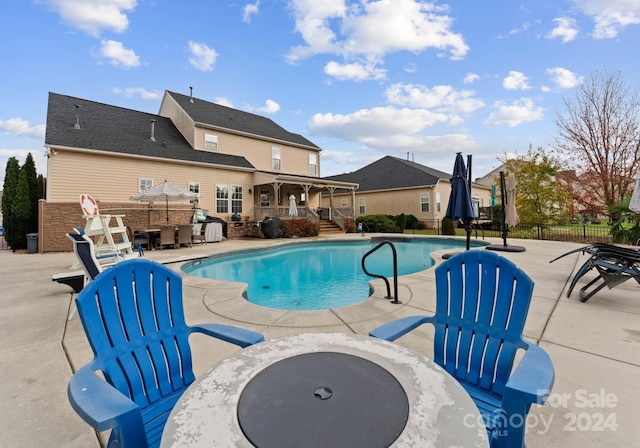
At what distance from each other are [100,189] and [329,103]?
13.9 meters

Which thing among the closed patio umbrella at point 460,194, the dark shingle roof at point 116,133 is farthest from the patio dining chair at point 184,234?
the closed patio umbrella at point 460,194

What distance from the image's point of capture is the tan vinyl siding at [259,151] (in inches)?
706

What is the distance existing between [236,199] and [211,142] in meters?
4.05

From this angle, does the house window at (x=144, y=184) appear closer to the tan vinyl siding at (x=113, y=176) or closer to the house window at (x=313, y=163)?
the tan vinyl siding at (x=113, y=176)

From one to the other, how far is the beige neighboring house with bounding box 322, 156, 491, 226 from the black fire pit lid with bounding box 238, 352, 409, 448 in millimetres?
19498

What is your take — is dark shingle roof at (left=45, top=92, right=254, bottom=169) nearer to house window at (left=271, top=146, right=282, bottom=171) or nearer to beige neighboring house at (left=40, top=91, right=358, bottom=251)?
beige neighboring house at (left=40, top=91, right=358, bottom=251)

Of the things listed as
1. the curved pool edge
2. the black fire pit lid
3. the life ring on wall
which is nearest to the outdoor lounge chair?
the curved pool edge

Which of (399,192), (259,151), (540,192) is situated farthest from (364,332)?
(399,192)

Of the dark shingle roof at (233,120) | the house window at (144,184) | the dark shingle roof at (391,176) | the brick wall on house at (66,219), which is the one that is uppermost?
the dark shingle roof at (233,120)

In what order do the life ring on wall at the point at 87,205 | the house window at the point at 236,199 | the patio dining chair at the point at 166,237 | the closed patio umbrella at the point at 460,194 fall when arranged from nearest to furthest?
the life ring on wall at the point at 87,205 < the closed patio umbrella at the point at 460,194 < the patio dining chair at the point at 166,237 < the house window at the point at 236,199

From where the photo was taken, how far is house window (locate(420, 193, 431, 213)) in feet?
74.4

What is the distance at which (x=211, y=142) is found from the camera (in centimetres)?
1756

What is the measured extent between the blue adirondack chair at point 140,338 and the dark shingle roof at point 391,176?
2315 cm

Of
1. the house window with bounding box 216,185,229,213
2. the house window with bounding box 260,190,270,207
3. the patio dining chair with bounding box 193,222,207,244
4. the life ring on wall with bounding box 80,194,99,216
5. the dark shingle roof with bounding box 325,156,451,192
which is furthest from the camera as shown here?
the dark shingle roof with bounding box 325,156,451,192
